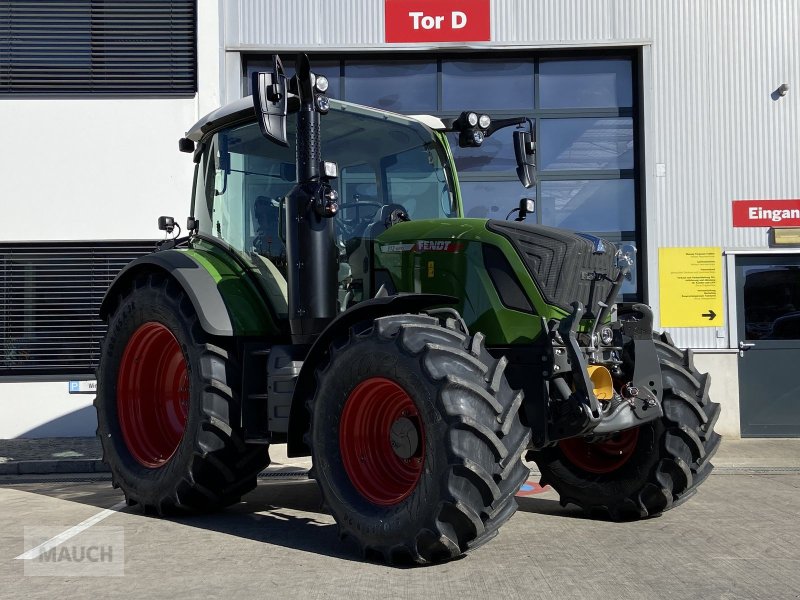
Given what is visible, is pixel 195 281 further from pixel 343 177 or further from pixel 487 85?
pixel 487 85

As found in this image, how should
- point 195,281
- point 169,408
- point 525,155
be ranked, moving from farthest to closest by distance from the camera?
point 169,408 → point 525,155 → point 195,281

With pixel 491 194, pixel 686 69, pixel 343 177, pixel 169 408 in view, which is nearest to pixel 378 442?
pixel 343 177

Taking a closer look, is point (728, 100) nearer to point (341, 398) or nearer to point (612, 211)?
point (612, 211)

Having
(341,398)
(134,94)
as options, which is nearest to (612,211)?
(134,94)

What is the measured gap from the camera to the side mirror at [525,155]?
656 cm

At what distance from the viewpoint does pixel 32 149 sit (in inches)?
478

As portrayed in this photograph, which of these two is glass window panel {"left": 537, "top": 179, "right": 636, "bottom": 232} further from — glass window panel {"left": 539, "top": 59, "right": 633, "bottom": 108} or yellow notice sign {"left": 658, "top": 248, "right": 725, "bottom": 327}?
glass window panel {"left": 539, "top": 59, "right": 633, "bottom": 108}

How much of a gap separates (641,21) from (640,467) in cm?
832

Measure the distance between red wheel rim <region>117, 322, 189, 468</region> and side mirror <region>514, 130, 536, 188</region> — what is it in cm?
277

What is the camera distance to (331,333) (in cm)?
520

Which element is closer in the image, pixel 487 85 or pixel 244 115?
pixel 244 115

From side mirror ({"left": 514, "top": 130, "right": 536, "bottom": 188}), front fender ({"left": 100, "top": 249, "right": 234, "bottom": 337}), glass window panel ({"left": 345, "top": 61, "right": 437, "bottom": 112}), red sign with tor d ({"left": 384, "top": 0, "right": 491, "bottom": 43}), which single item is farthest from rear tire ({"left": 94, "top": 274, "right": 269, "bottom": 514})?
red sign with tor d ({"left": 384, "top": 0, "right": 491, "bottom": 43})

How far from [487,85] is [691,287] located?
3.86 m

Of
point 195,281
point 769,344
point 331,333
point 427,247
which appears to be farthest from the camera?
point 769,344
